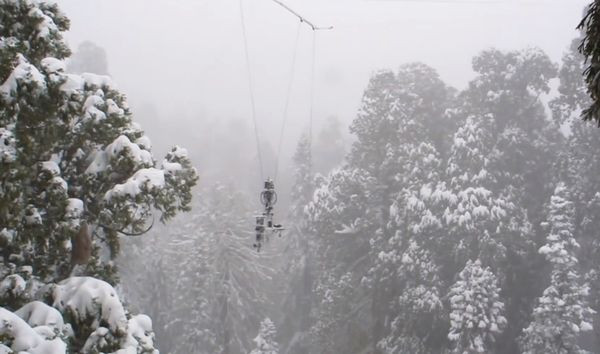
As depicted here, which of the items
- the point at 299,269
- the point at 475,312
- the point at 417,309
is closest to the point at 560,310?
the point at 475,312

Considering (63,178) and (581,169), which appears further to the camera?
(581,169)

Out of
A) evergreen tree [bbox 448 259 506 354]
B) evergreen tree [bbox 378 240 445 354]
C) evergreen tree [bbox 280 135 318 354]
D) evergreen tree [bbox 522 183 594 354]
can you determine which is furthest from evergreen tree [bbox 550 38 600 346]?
evergreen tree [bbox 280 135 318 354]

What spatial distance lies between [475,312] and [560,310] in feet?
9.13

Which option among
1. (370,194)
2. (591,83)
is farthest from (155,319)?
(591,83)

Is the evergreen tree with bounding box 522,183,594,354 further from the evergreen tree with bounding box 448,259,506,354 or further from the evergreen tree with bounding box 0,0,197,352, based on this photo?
the evergreen tree with bounding box 0,0,197,352

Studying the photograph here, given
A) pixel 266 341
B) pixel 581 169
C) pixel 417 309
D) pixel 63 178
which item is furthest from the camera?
pixel 266 341

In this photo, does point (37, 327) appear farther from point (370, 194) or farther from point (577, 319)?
point (370, 194)

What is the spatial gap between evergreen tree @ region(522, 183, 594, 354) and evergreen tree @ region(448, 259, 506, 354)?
3.91ft

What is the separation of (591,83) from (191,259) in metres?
30.3

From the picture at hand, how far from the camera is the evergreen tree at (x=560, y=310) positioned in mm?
18984

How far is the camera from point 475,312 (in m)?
19.8

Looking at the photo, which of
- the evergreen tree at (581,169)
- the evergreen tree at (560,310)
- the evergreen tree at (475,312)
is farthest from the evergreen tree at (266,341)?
the evergreen tree at (581,169)

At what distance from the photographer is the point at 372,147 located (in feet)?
92.4

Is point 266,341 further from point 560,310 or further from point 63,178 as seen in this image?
point 63,178
